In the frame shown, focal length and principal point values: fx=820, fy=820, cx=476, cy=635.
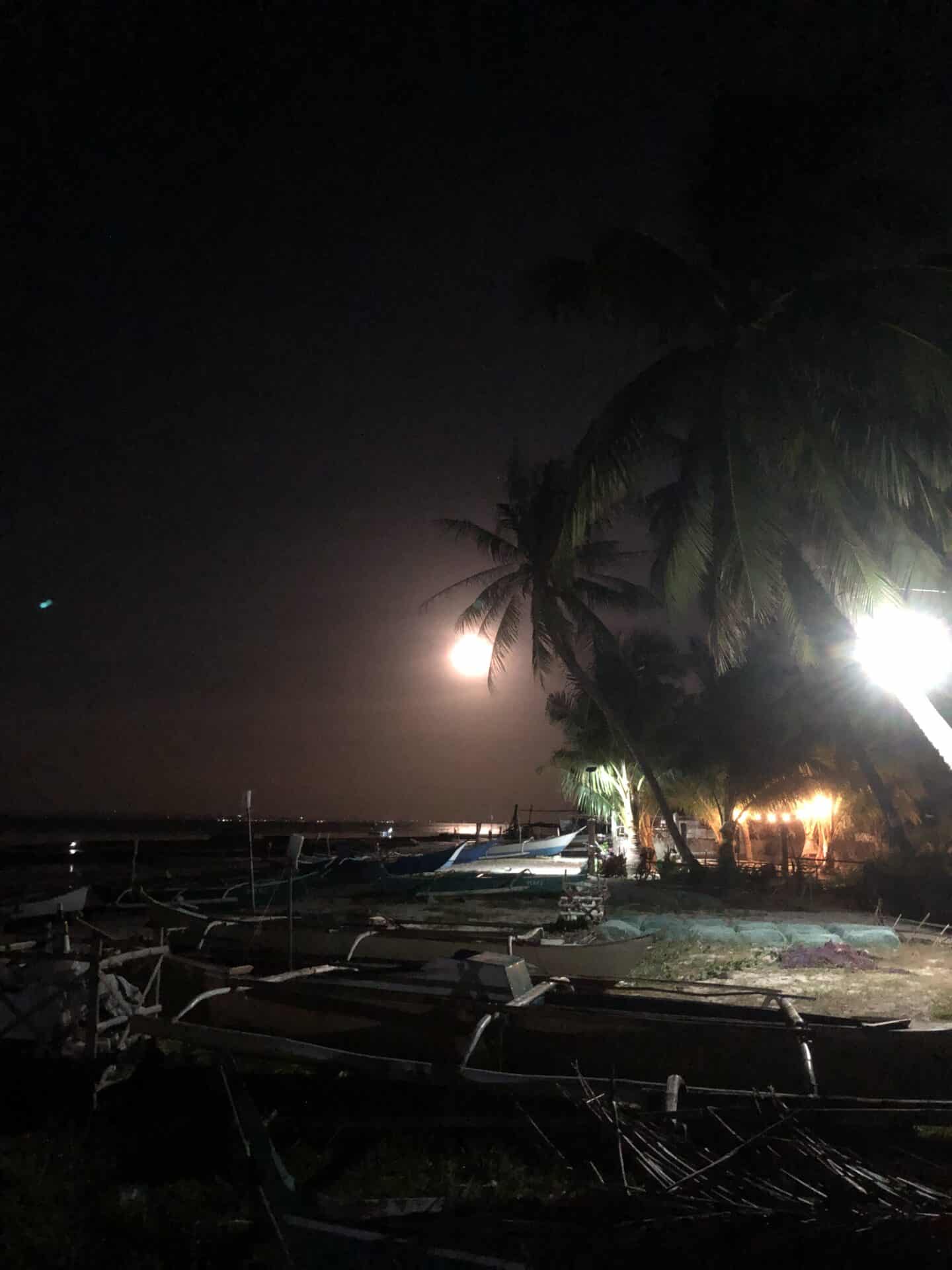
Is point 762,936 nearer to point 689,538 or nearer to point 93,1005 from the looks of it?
point 689,538

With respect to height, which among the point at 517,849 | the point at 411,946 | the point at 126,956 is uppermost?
the point at 126,956

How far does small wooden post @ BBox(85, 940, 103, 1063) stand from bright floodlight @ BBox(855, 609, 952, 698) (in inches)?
410

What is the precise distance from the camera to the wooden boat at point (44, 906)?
18062 millimetres

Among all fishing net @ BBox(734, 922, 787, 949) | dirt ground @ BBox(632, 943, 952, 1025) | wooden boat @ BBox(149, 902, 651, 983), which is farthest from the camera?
fishing net @ BBox(734, 922, 787, 949)

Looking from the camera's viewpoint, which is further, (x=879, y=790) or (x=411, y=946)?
(x=879, y=790)

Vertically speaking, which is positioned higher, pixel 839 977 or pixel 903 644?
pixel 903 644

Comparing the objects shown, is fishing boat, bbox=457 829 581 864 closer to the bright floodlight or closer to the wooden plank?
the bright floodlight

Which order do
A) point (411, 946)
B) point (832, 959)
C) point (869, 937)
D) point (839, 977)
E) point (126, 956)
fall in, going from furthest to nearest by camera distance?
1. point (869, 937)
2. point (832, 959)
3. point (839, 977)
4. point (411, 946)
5. point (126, 956)

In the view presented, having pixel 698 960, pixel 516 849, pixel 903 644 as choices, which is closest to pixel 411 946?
pixel 698 960

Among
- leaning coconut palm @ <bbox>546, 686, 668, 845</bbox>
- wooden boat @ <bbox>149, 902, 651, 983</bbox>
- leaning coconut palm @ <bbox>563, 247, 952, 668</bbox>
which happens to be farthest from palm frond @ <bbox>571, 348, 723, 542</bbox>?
leaning coconut palm @ <bbox>546, 686, 668, 845</bbox>

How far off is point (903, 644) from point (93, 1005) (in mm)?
10818

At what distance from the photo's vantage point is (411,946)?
421 inches

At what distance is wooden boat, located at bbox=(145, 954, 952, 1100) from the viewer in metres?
6.02

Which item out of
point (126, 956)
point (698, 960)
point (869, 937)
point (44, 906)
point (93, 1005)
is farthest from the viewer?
point (44, 906)
